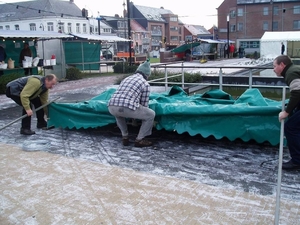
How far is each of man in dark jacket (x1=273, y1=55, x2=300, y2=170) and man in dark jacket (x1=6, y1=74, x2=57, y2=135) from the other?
409 centimetres

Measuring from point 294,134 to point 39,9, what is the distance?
5986cm

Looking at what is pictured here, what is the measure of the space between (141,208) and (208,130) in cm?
245

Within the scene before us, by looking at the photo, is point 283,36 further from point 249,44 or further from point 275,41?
point 249,44

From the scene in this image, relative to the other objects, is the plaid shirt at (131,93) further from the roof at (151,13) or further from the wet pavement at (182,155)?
the roof at (151,13)

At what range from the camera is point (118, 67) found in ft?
79.5

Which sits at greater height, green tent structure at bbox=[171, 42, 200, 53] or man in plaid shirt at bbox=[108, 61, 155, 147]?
green tent structure at bbox=[171, 42, 200, 53]

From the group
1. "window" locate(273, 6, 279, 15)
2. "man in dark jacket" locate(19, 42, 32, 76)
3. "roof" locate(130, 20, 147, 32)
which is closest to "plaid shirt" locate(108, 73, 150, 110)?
"man in dark jacket" locate(19, 42, 32, 76)

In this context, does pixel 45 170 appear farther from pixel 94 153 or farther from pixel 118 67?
pixel 118 67

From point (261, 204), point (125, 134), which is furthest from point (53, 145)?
point (261, 204)

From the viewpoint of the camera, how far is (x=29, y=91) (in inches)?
261

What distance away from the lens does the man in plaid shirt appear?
5.88 meters

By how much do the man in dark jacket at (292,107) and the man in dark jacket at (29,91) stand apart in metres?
4.09

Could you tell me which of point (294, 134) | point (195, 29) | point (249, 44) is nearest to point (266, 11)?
point (249, 44)

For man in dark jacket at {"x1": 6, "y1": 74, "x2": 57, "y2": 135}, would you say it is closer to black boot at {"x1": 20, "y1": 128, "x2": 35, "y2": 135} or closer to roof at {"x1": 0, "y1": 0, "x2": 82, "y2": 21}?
black boot at {"x1": 20, "y1": 128, "x2": 35, "y2": 135}
